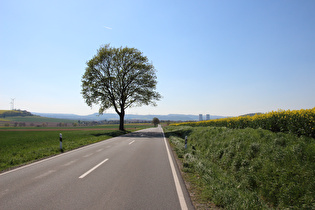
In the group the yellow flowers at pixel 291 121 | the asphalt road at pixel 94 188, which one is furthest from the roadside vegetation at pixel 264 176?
the asphalt road at pixel 94 188

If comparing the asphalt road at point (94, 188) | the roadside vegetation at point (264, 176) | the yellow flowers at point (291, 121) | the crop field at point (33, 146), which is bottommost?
the crop field at point (33, 146)

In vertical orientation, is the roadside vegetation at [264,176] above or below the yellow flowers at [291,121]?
below

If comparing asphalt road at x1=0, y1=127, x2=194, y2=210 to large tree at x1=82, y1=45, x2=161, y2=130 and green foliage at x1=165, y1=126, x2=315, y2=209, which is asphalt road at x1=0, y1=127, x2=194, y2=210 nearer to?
green foliage at x1=165, y1=126, x2=315, y2=209

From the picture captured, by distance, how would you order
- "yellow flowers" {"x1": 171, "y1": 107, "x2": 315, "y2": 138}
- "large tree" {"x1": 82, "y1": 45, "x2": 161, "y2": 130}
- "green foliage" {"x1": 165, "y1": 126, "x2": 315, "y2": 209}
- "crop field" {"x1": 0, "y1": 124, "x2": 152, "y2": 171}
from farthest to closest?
"large tree" {"x1": 82, "y1": 45, "x2": 161, "y2": 130} → "crop field" {"x1": 0, "y1": 124, "x2": 152, "y2": 171} → "yellow flowers" {"x1": 171, "y1": 107, "x2": 315, "y2": 138} → "green foliage" {"x1": 165, "y1": 126, "x2": 315, "y2": 209}

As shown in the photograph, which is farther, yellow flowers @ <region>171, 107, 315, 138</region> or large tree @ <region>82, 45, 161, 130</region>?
large tree @ <region>82, 45, 161, 130</region>

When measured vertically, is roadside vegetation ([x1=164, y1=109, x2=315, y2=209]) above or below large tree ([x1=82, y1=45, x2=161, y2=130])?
below

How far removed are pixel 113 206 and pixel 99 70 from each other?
2792 centimetres

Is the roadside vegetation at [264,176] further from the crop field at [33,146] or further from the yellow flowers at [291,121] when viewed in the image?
the crop field at [33,146]

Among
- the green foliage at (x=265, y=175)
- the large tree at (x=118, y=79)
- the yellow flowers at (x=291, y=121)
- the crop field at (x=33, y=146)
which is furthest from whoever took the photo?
the large tree at (x=118, y=79)

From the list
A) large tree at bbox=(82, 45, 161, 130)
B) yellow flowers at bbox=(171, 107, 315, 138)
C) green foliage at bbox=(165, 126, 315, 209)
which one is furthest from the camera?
large tree at bbox=(82, 45, 161, 130)

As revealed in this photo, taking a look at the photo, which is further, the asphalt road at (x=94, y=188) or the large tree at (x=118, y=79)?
the large tree at (x=118, y=79)

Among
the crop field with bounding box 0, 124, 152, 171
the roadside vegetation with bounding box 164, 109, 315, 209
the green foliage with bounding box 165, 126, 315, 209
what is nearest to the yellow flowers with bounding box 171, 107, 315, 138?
the roadside vegetation with bounding box 164, 109, 315, 209

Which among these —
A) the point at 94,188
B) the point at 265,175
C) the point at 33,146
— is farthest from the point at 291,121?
the point at 33,146

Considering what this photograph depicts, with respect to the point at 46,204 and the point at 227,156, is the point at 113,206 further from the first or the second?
the point at 227,156
